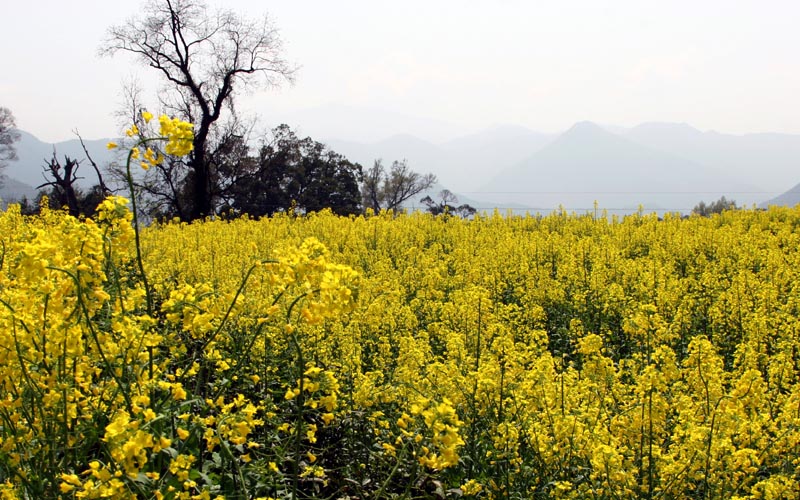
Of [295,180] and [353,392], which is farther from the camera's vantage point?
[295,180]

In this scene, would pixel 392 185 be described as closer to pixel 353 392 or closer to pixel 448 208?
pixel 448 208

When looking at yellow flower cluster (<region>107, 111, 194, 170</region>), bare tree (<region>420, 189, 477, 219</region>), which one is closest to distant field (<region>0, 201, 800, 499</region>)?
yellow flower cluster (<region>107, 111, 194, 170</region>)

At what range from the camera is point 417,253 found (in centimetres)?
989

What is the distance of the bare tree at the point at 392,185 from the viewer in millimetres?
60084

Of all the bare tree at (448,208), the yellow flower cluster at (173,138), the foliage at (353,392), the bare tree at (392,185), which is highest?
the bare tree at (392,185)

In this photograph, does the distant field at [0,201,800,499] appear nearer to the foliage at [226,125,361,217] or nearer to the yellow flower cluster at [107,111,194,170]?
the yellow flower cluster at [107,111,194,170]

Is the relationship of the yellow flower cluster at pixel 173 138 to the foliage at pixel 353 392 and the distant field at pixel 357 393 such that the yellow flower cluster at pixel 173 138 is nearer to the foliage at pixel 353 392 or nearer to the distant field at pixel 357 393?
the foliage at pixel 353 392

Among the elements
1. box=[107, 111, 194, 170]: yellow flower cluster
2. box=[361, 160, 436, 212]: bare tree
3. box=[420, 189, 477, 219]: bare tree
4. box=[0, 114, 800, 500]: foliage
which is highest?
box=[361, 160, 436, 212]: bare tree

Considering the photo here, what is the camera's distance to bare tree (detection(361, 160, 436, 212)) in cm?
6008

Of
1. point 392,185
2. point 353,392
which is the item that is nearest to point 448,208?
point 353,392

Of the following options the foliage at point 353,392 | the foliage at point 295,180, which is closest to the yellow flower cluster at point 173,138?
the foliage at point 353,392

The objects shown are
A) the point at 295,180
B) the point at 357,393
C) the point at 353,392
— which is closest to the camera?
the point at 357,393

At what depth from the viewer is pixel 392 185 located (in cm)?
6147

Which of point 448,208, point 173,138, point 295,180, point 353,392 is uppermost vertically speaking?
point 295,180
